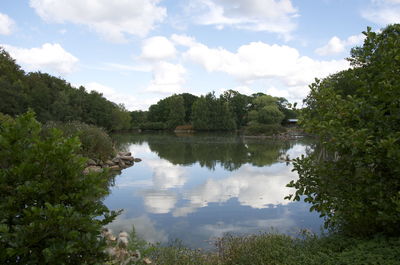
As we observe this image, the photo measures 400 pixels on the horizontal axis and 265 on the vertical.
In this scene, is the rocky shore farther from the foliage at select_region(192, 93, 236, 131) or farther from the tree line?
the foliage at select_region(192, 93, 236, 131)

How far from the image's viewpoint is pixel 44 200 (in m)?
2.61

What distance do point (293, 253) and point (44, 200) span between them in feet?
12.6

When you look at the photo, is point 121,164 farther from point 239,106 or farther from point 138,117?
point 138,117

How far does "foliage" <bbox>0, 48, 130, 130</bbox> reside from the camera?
132 ft

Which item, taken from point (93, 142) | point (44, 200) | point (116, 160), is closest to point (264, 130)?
point (116, 160)

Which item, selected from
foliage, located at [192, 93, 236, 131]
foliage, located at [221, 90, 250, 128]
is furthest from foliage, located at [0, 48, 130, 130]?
foliage, located at [221, 90, 250, 128]

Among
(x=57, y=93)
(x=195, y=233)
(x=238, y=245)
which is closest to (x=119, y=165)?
(x=195, y=233)

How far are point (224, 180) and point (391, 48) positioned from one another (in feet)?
36.8

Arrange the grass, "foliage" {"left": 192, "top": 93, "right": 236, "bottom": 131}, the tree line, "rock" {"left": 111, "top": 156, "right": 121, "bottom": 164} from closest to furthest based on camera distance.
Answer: the grass < "rock" {"left": 111, "top": 156, "right": 121, "bottom": 164} < the tree line < "foliage" {"left": 192, "top": 93, "right": 236, "bottom": 131}

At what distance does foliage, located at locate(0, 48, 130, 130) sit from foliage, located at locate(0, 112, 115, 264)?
37.9m

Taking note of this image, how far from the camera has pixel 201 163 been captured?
20.8 meters

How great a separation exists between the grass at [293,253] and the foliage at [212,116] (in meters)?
68.0

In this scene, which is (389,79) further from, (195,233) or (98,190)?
(195,233)

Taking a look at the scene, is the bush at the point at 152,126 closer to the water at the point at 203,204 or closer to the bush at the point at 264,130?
the bush at the point at 264,130
